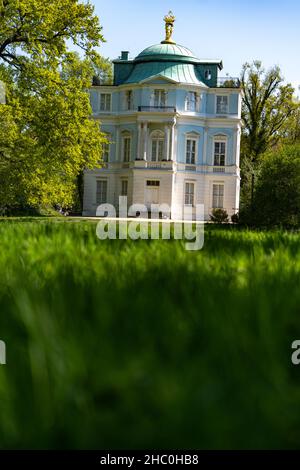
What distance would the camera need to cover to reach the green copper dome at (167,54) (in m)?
49.0

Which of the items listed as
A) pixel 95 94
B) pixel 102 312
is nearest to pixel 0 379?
pixel 102 312

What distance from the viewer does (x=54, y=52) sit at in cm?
2092

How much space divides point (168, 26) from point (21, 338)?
5411 cm

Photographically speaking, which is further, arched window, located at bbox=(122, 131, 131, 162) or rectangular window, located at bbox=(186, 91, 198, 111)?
arched window, located at bbox=(122, 131, 131, 162)

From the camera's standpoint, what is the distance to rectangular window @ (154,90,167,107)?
4769 cm

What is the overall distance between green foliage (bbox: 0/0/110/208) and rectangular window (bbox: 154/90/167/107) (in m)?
26.6

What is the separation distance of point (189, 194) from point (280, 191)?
2661 cm

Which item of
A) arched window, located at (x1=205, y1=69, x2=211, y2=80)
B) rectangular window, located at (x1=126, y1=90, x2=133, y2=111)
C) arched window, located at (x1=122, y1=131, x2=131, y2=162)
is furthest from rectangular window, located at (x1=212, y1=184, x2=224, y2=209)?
rectangular window, located at (x1=126, y1=90, x2=133, y2=111)

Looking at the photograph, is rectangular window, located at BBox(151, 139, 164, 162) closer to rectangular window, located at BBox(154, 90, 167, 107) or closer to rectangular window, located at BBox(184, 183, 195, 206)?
rectangular window, located at BBox(154, 90, 167, 107)

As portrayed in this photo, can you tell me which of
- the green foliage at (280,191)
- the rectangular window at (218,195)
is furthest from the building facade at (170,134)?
the green foliage at (280,191)

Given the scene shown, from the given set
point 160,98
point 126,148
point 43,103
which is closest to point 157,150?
point 126,148

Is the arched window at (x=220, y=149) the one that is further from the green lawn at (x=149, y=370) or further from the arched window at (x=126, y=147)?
the green lawn at (x=149, y=370)

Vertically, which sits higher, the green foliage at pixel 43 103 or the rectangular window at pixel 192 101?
the rectangular window at pixel 192 101

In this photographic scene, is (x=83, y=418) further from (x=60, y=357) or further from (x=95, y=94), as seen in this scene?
(x=95, y=94)
